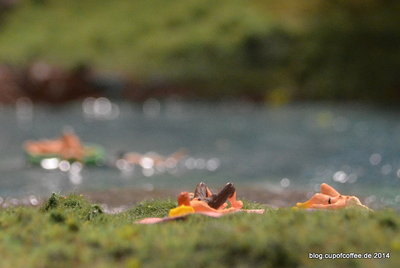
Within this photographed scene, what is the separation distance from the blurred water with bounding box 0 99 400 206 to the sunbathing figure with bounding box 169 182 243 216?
747 centimetres

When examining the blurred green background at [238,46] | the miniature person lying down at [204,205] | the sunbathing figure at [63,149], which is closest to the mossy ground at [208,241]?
the miniature person lying down at [204,205]

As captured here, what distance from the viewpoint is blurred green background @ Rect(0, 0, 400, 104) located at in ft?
171

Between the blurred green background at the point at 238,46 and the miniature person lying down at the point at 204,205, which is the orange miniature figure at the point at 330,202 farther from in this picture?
the blurred green background at the point at 238,46

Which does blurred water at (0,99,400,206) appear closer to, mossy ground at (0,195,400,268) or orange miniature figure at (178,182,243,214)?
orange miniature figure at (178,182,243,214)

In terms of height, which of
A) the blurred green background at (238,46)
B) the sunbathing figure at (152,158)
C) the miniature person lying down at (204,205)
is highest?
the blurred green background at (238,46)

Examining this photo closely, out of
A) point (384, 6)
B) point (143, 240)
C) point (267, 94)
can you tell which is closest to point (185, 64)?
point (267, 94)

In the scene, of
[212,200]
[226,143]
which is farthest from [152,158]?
[212,200]

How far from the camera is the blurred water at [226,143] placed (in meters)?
26.6

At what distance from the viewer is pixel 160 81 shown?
175ft

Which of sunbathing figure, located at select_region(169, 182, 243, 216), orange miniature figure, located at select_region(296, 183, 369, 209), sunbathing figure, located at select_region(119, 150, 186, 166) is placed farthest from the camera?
sunbathing figure, located at select_region(119, 150, 186, 166)

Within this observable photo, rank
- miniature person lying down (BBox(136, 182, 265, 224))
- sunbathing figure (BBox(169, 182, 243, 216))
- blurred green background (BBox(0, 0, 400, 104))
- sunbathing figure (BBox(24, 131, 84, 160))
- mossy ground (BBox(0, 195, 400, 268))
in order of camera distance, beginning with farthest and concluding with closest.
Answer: blurred green background (BBox(0, 0, 400, 104)), sunbathing figure (BBox(24, 131, 84, 160)), sunbathing figure (BBox(169, 182, 243, 216)), miniature person lying down (BBox(136, 182, 265, 224)), mossy ground (BBox(0, 195, 400, 268))

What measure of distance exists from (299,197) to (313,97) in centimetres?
2867

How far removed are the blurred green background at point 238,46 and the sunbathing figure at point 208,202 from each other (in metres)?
35.7

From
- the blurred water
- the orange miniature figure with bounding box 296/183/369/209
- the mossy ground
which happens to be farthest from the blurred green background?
the mossy ground
